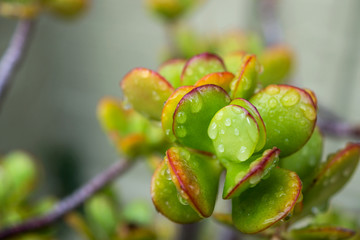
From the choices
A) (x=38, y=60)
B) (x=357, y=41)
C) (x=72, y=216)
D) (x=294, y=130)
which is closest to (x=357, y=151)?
(x=294, y=130)

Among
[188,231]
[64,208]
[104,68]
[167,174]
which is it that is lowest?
[104,68]

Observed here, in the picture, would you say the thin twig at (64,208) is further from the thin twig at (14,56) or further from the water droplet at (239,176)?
the water droplet at (239,176)

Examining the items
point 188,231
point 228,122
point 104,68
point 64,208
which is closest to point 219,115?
point 228,122

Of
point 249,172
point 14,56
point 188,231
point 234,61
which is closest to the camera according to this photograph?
point 249,172

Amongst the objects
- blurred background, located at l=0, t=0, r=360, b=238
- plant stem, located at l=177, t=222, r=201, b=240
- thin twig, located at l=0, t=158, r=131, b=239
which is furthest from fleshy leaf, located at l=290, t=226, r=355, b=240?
blurred background, located at l=0, t=0, r=360, b=238

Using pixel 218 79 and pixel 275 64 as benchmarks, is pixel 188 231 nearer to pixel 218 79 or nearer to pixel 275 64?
pixel 275 64

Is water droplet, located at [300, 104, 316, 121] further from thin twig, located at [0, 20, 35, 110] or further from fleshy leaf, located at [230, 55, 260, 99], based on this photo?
thin twig, located at [0, 20, 35, 110]

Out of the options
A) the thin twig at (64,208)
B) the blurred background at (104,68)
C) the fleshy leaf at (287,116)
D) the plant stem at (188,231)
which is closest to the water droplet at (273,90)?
the fleshy leaf at (287,116)
